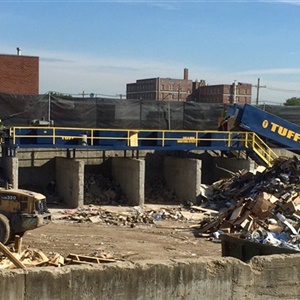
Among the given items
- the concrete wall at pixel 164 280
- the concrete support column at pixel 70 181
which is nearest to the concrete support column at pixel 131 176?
the concrete support column at pixel 70 181

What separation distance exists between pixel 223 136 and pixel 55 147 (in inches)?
329

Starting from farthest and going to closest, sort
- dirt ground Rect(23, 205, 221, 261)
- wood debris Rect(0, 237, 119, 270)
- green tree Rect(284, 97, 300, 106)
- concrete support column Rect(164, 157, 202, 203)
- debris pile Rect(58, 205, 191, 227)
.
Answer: green tree Rect(284, 97, 300, 106), concrete support column Rect(164, 157, 202, 203), debris pile Rect(58, 205, 191, 227), dirt ground Rect(23, 205, 221, 261), wood debris Rect(0, 237, 119, 270)

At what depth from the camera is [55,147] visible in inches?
903

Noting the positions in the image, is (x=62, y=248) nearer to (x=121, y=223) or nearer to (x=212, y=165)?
(x=121, y=223)

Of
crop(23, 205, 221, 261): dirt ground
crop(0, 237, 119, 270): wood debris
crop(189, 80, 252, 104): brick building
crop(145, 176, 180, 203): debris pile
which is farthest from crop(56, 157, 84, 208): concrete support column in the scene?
crop(189, 80, 252, 104): brick building

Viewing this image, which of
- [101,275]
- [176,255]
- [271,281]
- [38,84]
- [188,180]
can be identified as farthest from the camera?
[38,84]

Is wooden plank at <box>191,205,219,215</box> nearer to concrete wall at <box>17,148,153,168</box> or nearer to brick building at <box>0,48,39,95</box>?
concrete wall at <box>17,148,153,168</box>

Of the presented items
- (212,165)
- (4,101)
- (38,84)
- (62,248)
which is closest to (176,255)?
(62,248)

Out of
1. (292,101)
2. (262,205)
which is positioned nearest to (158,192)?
(262,205)

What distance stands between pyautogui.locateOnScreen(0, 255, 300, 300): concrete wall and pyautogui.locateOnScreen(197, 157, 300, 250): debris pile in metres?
6.84

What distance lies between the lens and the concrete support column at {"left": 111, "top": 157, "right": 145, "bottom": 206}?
23.9 meters

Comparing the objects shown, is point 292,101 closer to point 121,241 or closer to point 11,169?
point 11,169

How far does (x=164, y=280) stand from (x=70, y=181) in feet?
56.3

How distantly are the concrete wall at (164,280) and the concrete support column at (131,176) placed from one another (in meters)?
16.7
